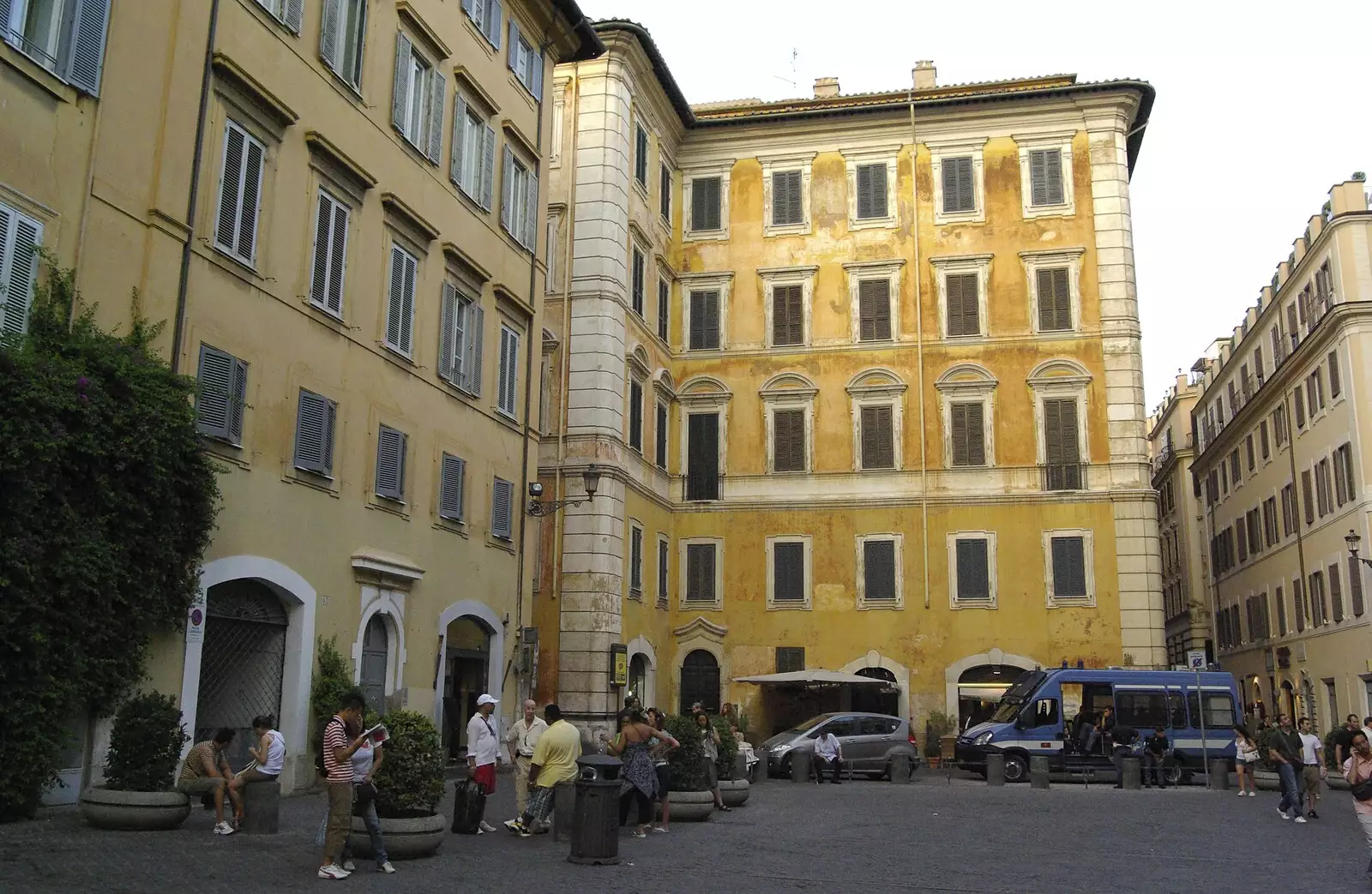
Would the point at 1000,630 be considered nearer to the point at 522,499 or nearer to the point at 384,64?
the point at 522,499

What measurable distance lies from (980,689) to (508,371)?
15869mm

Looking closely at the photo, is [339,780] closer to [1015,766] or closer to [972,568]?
[1015,766]

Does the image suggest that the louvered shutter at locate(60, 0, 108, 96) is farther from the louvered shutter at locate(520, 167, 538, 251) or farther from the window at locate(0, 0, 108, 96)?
the louvered shutter at locate(520, 167, 538, 251)

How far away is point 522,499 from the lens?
83.5 feet

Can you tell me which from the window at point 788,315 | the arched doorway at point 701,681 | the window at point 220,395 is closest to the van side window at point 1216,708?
the arched doorway at point 701,681

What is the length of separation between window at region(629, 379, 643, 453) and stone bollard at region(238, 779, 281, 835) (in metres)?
19.6

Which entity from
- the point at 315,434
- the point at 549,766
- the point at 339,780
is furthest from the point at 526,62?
the point at 339,780

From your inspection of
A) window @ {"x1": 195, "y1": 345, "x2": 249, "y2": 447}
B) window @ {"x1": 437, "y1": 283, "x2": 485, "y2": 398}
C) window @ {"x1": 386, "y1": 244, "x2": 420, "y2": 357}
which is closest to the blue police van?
window @ {"x1": 437, "y1": 283, "x2": 485, "y2": 398}

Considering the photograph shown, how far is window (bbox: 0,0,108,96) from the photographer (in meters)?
13.4

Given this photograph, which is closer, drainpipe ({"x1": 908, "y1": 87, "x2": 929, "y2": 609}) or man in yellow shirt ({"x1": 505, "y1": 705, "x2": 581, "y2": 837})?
man in yellow shirt ({"x1": 505, "y1": 705, "x2": 581, "y2": 837})

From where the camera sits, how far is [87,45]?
14.2 meters

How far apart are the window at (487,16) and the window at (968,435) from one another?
16461mm

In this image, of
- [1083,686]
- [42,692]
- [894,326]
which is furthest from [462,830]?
[894,326]

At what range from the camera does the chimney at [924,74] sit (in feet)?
130
